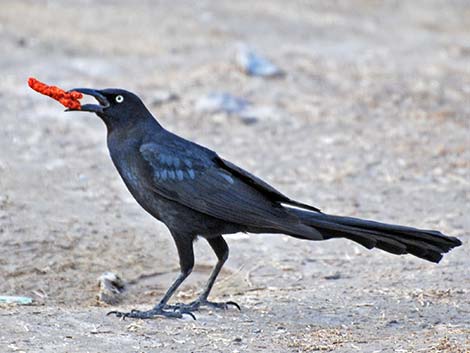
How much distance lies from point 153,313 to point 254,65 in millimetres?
6252

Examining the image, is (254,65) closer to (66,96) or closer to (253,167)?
(253,167)

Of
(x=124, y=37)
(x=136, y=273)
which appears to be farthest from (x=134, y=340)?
(x=124, y=37)

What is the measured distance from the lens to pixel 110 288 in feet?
21.6

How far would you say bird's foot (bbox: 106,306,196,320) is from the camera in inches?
219

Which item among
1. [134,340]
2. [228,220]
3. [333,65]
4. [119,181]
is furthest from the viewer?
[333,65]

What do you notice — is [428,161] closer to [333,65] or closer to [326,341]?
[333,65]

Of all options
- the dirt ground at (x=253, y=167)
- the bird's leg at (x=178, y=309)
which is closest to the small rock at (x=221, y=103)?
the dirt ground at (x=253, y=167)

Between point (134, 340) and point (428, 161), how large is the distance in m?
4.86

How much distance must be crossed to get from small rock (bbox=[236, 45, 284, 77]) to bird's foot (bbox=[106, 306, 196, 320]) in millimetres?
5984

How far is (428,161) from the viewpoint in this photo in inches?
373

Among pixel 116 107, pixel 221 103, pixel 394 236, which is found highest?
pixel 116 107

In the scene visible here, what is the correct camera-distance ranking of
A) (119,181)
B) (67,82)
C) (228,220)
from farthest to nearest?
(67,82)
(119,181)
(228,220)

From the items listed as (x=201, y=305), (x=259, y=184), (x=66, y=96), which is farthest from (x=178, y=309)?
(x=66, y=96)

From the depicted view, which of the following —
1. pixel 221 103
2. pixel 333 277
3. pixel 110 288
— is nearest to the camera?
pixel 110 288
